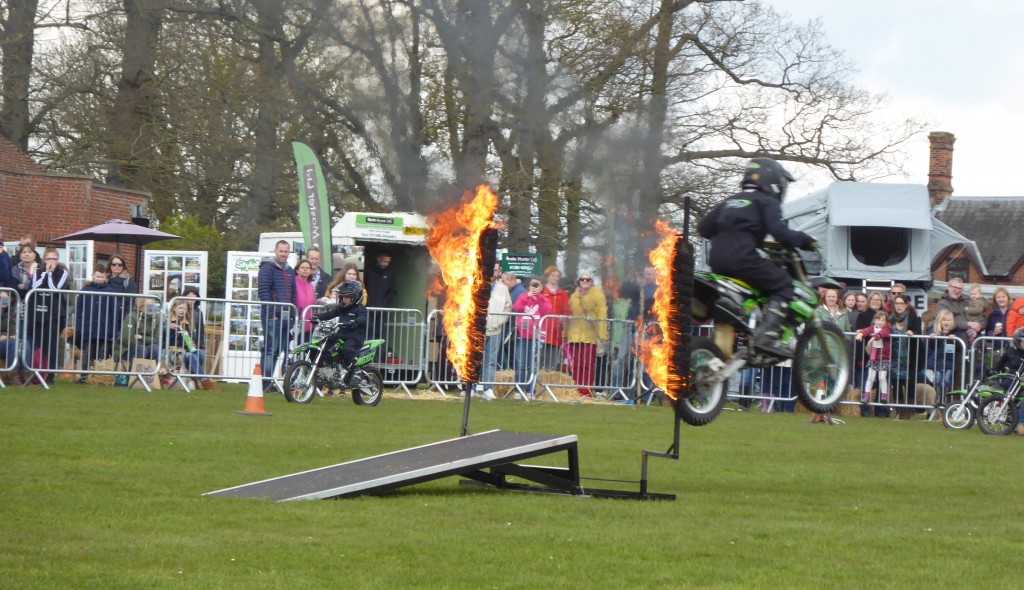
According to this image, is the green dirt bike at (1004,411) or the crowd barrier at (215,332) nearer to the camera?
the green dirt bike at (1004,411)

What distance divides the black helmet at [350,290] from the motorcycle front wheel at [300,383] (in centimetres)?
113

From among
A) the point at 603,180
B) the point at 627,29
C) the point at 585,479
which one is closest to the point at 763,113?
the point at 627,29

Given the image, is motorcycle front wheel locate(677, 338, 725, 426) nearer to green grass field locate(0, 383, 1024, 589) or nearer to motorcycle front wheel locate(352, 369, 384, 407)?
green grass field locate(0, 383, 1024, 589)

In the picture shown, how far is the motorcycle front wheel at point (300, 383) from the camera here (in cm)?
1941

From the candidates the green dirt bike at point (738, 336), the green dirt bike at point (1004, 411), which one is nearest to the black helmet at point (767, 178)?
the green dirt bike at point (738, 336)

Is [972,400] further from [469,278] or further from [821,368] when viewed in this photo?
[469,278]

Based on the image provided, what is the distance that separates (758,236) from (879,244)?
18866mm

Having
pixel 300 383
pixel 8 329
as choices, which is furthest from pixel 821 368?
pixel 8 329

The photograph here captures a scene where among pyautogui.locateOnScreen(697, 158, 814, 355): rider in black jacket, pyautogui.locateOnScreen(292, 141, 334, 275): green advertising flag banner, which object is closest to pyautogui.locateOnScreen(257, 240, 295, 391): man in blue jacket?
pyautogui.locateOnScreen(292, 141, 334, 275): green advertising flag banner

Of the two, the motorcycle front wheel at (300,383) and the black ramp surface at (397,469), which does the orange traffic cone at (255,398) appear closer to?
the motorcycle front wheel at (300,383)

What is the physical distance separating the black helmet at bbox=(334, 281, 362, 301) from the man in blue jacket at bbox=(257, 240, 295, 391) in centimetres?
178

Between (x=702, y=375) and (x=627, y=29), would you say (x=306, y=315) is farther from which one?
(x=702, y=375)

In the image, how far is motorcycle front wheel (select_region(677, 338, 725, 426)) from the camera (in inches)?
454

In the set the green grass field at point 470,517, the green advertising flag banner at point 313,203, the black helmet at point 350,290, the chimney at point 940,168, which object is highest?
the chimney at point 940,168
